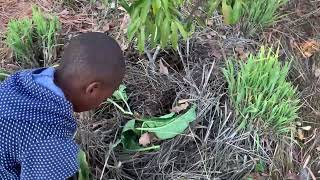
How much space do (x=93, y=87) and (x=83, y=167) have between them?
1.64ft

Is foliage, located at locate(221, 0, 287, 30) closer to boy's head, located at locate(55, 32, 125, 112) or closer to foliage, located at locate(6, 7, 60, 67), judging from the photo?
foliage, located at locate(6, 7, 60, 67)

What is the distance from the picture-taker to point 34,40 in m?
2.83

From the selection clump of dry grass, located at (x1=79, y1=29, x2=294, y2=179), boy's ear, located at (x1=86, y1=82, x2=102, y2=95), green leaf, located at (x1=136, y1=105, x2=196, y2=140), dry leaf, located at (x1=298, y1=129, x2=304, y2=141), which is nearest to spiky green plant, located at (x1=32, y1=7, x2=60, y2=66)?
clump of dry grass, located at (x1=79, y1=29, x2=294, y2=179)

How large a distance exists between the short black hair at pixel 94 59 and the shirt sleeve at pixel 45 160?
0.24 metres

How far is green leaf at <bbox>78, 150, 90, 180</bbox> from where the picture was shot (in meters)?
2.24

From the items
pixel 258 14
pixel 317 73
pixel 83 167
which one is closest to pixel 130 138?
pixel 83 167

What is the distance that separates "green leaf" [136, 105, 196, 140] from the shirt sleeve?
0.61m

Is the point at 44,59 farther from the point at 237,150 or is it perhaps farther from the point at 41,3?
the point at 237,150

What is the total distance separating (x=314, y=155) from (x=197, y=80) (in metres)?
0.66

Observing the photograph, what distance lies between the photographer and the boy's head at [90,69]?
1855 mm

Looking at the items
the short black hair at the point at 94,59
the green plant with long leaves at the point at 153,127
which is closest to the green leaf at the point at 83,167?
the green plant with long leaves at the point at 153,127

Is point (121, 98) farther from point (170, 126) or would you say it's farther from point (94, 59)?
point (94, 59)

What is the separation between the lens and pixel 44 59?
2.77 m

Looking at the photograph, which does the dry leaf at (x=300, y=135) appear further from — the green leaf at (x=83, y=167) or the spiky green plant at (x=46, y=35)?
the spiky green plant at (x=46, y=35)
